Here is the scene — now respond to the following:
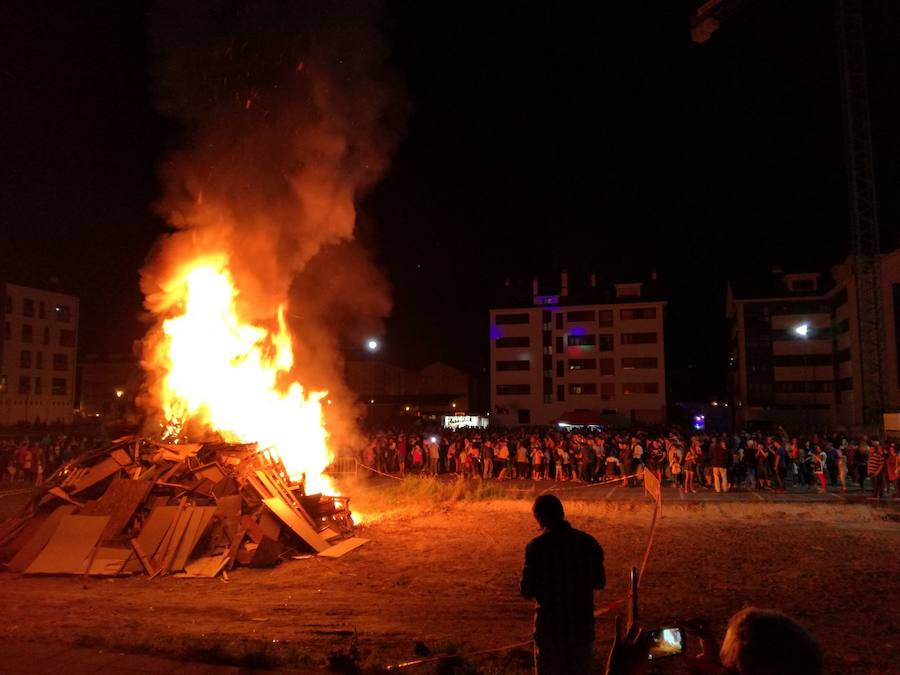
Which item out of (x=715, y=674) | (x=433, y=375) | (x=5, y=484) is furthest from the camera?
(x=433, y=375)

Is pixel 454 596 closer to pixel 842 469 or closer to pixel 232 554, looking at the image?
pixel 232 554

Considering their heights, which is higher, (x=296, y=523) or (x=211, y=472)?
(x=211, y=472)

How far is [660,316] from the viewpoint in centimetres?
6103

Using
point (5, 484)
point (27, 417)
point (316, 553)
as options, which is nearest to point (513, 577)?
point (316, 553)

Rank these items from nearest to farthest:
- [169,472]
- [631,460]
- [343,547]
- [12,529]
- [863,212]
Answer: [12,529] < [343,547] < [169,472] < [631,460] < [863,212]

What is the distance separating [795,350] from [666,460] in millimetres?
39810

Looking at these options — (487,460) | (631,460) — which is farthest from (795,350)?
(487,460)

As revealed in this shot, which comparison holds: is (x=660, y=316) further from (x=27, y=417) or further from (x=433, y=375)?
(x=27, y=417)

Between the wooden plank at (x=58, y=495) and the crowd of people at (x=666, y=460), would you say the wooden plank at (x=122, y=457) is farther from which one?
the crowd of people at (x=666, y=460)

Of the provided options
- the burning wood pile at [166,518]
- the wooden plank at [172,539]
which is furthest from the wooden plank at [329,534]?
the wooden plank at [172,539]

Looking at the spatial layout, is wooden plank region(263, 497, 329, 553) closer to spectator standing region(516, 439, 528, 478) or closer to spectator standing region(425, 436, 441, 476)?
spectator standing region(516, 439, 528, 478)

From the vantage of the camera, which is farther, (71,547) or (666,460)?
(666,460)

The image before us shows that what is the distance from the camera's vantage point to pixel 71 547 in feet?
37.0

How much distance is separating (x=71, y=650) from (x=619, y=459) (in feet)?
66.3
